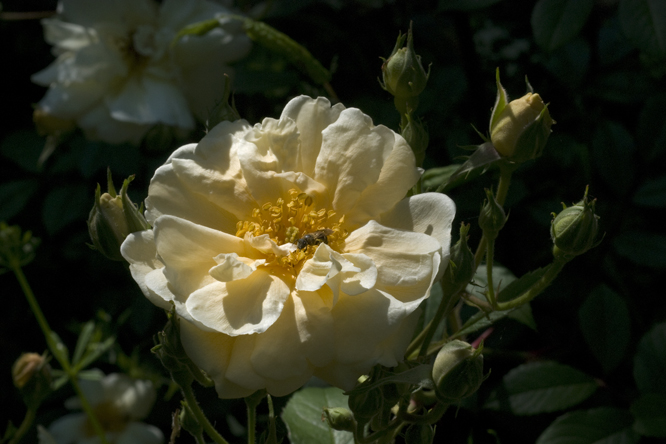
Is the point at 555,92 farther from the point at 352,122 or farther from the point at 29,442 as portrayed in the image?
the point at 29,442

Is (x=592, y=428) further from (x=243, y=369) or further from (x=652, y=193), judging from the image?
(x=243, y=369)

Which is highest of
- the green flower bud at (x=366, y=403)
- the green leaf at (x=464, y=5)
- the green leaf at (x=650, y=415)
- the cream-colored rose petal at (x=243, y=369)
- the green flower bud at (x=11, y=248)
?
the green leaf at (x=464, y=5)

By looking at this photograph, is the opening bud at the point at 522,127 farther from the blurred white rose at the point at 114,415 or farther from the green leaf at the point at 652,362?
the blurred white rose at the point at 114,415

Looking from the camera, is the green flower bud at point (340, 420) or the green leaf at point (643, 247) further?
the green leaf at point (643, 247)

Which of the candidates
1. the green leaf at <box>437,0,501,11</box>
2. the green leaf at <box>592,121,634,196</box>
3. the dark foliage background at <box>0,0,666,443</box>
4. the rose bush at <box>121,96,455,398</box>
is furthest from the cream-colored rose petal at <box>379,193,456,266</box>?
the green leaf at <box>592,121,634,196</box>

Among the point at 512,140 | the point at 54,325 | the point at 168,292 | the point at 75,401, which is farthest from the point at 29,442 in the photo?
the point at 512,140

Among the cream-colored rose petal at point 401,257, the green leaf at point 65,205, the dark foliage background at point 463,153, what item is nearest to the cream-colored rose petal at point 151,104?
the dark foliage background at point 463,153

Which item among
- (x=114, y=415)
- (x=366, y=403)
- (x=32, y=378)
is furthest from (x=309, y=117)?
(x=114, y=415)
